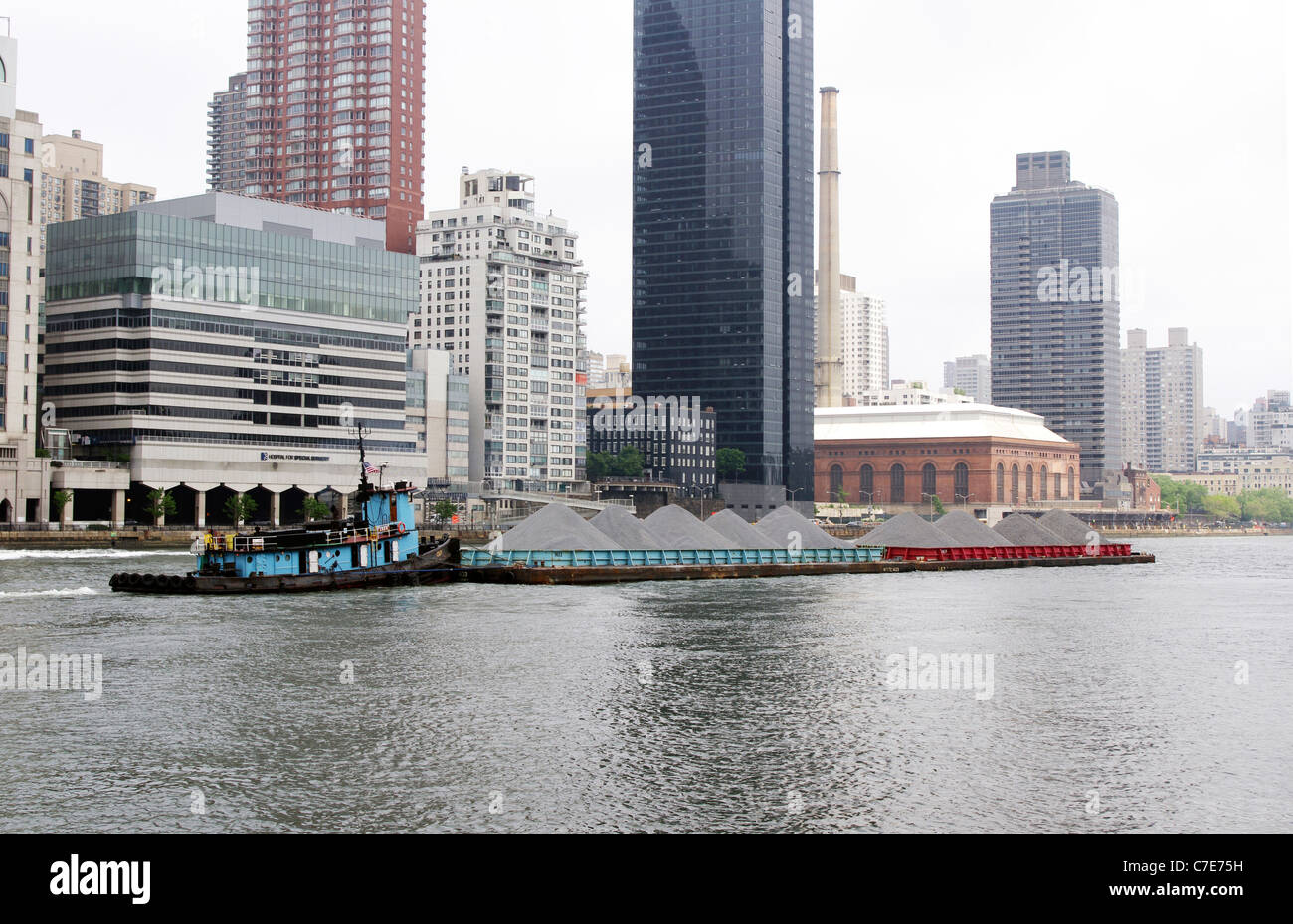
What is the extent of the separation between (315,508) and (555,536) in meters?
78.3

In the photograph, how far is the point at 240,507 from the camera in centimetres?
16375

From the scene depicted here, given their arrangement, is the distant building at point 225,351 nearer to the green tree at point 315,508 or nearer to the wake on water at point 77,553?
the green tree at point 315,508

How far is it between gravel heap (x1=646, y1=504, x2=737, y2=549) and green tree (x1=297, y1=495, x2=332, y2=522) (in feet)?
236

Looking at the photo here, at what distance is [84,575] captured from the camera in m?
93.2

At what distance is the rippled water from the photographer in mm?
30328

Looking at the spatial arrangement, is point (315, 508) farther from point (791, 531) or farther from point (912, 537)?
point (912, 537)

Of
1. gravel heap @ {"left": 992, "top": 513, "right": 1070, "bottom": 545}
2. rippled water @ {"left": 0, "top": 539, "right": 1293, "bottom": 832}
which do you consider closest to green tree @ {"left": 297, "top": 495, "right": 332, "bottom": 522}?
gravel heap @ {"left": 992, "top": 513, "right": 1070, "bottom": 545}

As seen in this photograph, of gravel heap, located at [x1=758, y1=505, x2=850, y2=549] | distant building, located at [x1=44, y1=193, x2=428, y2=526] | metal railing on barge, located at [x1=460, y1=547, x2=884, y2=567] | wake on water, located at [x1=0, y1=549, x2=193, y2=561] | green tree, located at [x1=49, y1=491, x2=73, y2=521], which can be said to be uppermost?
distant building, located at [x1=44, y1=193, x2=428, y2=526]

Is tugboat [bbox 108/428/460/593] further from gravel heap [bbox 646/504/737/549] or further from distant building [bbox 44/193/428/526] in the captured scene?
distant building [bbox 44/193/428/526]

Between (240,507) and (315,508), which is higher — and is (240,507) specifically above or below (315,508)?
above

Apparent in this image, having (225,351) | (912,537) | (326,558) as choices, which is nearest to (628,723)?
(326,558)

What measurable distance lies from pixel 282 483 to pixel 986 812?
157 m

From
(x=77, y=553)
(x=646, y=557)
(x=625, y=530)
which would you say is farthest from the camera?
(x=77, y=553)
